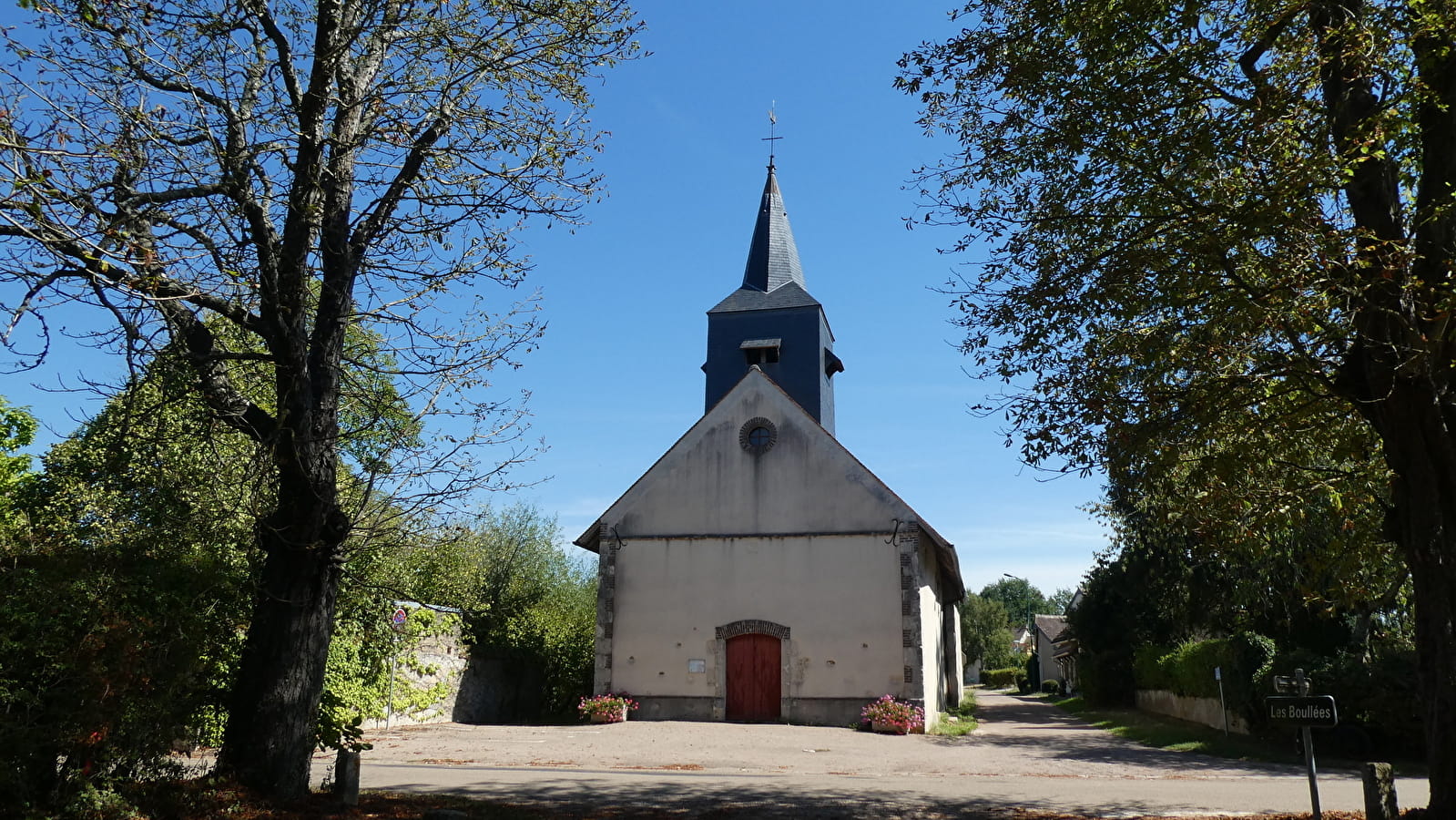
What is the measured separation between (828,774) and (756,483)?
1038cm

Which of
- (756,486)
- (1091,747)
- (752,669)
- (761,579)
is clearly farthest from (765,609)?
(1091,747)

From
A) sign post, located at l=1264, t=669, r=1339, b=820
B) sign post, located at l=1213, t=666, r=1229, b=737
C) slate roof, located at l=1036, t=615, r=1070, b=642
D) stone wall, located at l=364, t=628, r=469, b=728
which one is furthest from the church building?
slate roof, located at l=1036, t=615, r=1070, b=642

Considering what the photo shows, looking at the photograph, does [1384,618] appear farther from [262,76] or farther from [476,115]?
[262,76]

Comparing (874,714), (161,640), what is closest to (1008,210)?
(161,640)

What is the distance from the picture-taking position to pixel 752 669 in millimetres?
20922

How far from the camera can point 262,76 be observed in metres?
7.48

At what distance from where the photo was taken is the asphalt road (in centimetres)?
917

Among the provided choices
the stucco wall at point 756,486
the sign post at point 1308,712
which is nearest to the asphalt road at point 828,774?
the sign post at point 1308,712

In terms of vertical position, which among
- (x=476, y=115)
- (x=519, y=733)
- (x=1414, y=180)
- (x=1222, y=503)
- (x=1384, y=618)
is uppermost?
(x=476, y=115)

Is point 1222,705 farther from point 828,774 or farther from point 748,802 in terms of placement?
point 748,802

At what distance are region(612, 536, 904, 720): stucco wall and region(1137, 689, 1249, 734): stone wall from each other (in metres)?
6.27

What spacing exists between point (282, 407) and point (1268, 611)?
20125 millimetres

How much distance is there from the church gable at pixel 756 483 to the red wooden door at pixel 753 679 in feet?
8.10

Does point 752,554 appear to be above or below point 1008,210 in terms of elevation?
below
